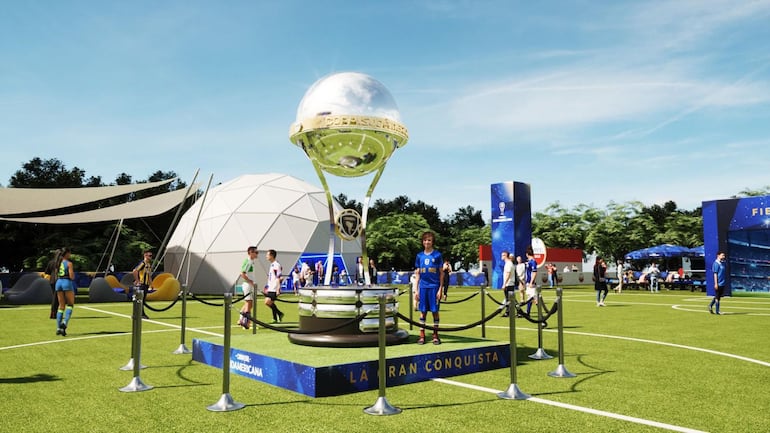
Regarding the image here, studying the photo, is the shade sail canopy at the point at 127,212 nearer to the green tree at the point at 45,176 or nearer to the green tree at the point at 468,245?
the green tree at the point at 45,176

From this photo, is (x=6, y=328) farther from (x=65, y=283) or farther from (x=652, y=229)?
(x=652, y=229)

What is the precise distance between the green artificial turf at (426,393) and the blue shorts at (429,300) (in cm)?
75

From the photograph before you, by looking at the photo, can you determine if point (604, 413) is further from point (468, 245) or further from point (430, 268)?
point (468, 245)

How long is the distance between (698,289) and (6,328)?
37.4 m

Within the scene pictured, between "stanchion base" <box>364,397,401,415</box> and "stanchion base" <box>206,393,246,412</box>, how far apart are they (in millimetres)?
1337

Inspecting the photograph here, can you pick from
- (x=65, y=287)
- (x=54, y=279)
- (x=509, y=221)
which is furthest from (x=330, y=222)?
(x=509, y=221)

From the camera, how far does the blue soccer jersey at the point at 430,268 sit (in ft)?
29.0

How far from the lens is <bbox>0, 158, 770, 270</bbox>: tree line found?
123ft

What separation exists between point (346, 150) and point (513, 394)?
4867 mm

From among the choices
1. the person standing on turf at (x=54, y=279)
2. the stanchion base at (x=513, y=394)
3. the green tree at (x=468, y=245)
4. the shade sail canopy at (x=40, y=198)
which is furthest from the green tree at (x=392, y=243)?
the stanchion base at (x=513, y=394)

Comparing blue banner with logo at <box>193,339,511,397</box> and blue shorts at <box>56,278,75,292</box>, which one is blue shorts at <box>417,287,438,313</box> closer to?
blue banner with logo at <box>193,339,511,397</box>

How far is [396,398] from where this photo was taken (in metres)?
6.39

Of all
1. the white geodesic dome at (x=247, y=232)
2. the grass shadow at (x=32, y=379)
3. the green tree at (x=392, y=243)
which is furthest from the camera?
the green tree at (x=392, y=243)

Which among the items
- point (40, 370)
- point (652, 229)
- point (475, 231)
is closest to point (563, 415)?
point (40, 370)
